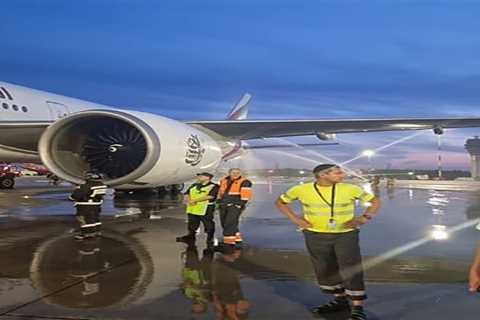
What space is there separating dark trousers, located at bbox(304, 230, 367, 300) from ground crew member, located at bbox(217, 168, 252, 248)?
304 cm

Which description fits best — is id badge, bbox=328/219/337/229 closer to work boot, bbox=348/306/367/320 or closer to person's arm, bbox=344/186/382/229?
person's arm, bbox=344/186/382/229

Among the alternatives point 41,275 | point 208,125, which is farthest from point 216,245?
point 208,125

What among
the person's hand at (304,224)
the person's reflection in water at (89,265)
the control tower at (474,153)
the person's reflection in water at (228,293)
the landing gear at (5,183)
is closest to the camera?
the person's reflection in water at (228,293)

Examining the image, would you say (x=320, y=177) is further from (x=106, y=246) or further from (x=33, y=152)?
(x=33, y=152)

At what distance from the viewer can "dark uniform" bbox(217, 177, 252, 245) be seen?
760cm

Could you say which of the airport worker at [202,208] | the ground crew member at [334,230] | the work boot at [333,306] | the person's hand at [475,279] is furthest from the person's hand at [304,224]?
the airport worker at [202,208]

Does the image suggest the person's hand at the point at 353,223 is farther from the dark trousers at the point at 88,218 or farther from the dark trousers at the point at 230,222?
the dark trousers at the point at 88,218

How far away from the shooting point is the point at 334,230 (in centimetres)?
447

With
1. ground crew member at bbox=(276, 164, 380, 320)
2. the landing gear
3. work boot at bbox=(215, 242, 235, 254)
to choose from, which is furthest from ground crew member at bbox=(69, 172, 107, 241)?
the landing gear

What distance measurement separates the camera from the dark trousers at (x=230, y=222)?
24.6 feet

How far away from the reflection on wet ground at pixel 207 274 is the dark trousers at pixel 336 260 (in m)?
0.30

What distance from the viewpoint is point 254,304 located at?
4582 millimetres

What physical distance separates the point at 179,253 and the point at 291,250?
153 cm

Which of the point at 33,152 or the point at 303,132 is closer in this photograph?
the point at 33,152
